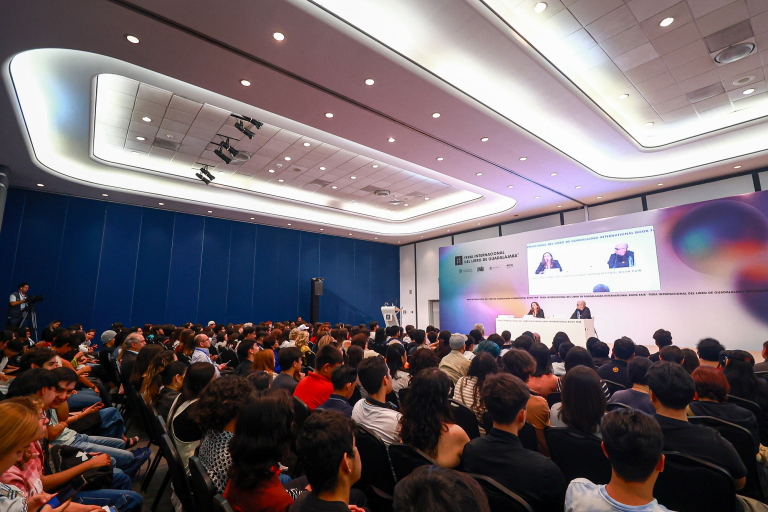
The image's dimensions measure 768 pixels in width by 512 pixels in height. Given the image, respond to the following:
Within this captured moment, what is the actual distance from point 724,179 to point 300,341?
364 inches

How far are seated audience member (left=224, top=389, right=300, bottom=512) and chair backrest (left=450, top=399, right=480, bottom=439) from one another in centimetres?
129

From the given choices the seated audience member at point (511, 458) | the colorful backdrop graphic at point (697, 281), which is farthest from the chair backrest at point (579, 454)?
the colorful backdrop graphic at point (697, 281)

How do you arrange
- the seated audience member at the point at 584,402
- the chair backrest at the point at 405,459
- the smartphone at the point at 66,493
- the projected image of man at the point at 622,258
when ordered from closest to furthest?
the chair backrest at the point at 405,459, the smartphone at the point at 66,493, the seated audience member at the point at 584,402, the projected image of man at the point at 622,258

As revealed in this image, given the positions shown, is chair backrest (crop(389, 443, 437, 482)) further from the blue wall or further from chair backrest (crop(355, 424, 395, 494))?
the blue wall

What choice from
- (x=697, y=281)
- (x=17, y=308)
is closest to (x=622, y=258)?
(x=697, y=281)

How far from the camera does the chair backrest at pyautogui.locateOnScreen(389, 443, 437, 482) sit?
1.71 meters

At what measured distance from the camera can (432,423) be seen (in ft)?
6.22

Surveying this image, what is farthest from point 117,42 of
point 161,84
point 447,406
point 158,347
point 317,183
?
point 317,183

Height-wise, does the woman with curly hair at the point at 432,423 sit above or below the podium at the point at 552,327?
below

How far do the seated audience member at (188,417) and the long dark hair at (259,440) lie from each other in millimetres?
847

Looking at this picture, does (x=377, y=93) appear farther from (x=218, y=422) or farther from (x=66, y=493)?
(x=66, y=493)

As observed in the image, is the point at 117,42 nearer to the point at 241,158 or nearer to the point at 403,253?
the point at 241,158

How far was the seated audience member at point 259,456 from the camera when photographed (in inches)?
56.4

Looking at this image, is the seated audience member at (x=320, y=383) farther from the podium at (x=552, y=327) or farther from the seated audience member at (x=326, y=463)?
the podium at (x=552, y=327)
